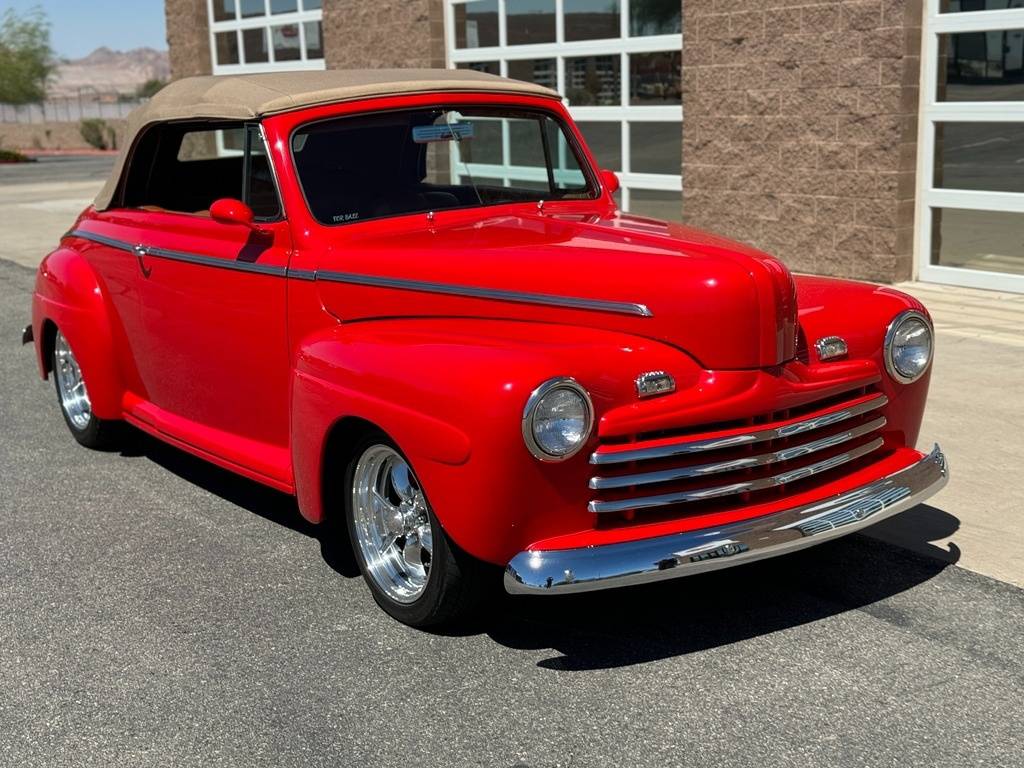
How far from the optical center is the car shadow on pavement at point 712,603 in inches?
150

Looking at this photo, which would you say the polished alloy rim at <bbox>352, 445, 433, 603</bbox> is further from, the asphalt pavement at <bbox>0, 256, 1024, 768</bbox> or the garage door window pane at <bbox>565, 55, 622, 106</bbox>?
the garage door window pane at <bbox>565, 55, 622, 106</bbox>

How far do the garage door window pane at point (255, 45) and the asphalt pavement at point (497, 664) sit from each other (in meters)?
12.2

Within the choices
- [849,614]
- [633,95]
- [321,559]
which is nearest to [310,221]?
[321,559]

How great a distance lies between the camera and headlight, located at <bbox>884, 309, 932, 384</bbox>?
4.14 m

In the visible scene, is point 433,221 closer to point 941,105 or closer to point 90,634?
point 90,634

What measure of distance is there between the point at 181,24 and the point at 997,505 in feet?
49.7

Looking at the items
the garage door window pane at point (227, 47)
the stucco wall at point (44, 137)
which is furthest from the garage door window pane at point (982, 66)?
the stucco wall at point (44, 137)

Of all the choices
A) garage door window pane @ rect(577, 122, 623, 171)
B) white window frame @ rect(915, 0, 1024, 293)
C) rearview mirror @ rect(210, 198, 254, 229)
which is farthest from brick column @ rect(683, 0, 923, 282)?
rearview mirror @ rect(210, 198, 254, 229)

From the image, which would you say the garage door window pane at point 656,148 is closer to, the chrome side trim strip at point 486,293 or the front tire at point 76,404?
the front tire at point 76,404

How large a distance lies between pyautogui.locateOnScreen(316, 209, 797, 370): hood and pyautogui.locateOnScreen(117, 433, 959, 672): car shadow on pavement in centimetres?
82

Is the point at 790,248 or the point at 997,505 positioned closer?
the point at 997,505

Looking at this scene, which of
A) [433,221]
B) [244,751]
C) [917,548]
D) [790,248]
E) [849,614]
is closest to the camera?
[244,751]

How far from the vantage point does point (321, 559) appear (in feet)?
15.0

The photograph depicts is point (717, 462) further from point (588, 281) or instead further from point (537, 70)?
point (537, 70)
